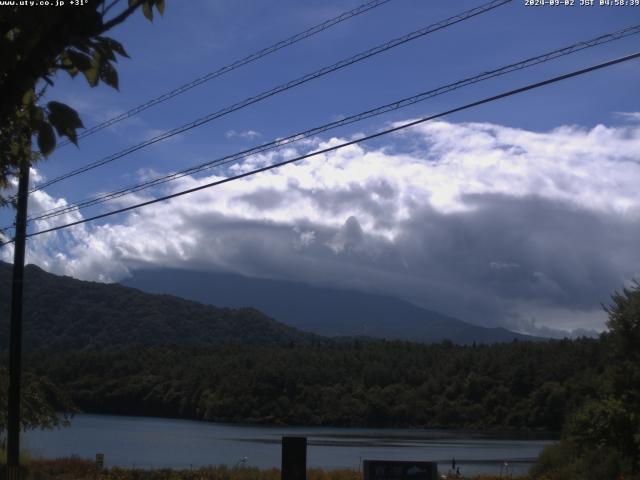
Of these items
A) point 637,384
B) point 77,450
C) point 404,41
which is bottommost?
point 77,450

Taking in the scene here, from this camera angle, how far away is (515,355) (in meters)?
97.2

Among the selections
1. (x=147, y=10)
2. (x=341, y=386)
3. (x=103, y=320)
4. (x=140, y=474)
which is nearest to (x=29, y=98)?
(x=147, y=10)

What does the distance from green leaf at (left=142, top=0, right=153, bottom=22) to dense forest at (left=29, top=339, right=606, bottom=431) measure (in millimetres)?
82083

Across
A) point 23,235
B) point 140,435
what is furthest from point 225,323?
point 23,235

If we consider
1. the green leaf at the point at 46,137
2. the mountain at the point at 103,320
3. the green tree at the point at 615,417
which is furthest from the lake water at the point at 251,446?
the mountain at the point at 103,320

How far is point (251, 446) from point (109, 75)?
61.0 metres

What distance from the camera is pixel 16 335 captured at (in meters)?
22.2

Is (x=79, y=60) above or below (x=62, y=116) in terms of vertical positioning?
above

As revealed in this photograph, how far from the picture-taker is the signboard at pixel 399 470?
395 inches

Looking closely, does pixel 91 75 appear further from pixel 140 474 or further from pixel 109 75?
pixel 140 474

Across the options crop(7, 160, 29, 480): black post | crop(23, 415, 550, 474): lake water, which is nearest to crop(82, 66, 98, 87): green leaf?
crop(7, 160, 29, 480): black post

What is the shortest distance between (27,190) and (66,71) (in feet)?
59.6

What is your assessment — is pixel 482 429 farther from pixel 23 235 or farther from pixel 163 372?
pixel 23 235

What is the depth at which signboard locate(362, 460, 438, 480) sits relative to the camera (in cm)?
1002
